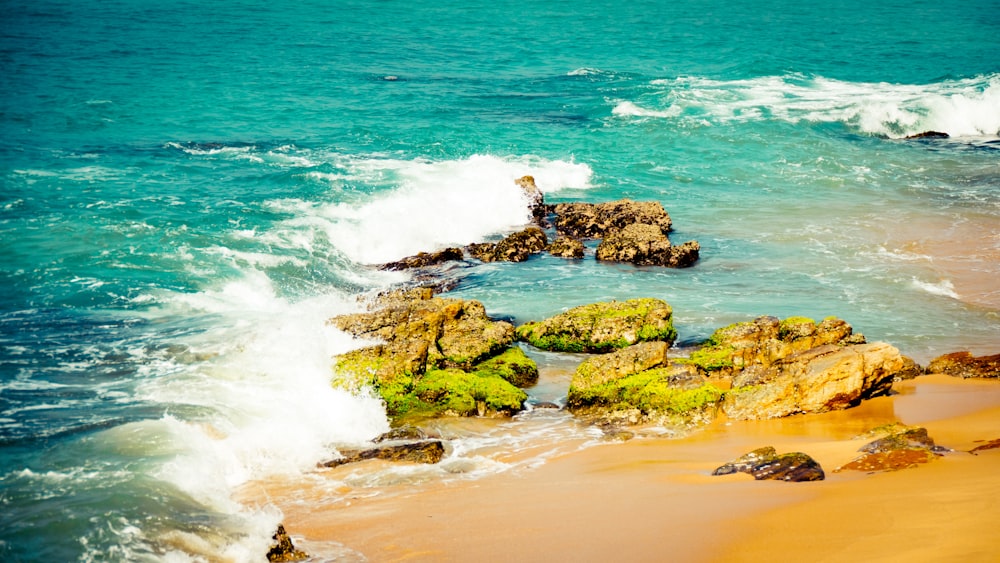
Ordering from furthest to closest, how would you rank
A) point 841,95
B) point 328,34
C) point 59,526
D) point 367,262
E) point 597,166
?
point 328,34 < point 841,95 < point 597,166 < point 367,262 < point 59,526

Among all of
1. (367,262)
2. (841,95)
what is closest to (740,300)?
(367,262)

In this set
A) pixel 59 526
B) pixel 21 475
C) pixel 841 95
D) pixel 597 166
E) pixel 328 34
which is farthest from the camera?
pixel 328 34

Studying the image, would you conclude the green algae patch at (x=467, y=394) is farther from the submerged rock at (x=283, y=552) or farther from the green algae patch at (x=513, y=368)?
the submerged rock at (x=283, y=552)

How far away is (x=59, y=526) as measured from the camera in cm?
818

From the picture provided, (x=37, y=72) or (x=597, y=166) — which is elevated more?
(x=37, y=72)

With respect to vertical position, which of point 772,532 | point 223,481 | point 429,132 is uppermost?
point 429,132

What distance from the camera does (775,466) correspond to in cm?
868

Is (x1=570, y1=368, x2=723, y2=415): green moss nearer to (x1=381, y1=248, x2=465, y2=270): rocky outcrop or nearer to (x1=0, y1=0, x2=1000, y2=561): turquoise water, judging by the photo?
(x1=0, y1=0, x2=1000, y2=561): turquoise water

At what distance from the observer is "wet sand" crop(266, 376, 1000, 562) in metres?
6.86

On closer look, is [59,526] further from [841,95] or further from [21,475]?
[841,95]

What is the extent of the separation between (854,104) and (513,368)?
27402 millimetres

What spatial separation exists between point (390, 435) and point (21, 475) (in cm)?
401

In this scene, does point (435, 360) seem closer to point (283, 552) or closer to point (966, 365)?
point (283, 552)

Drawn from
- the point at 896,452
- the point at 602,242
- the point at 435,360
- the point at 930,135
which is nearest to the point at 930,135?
the point at 930,135
